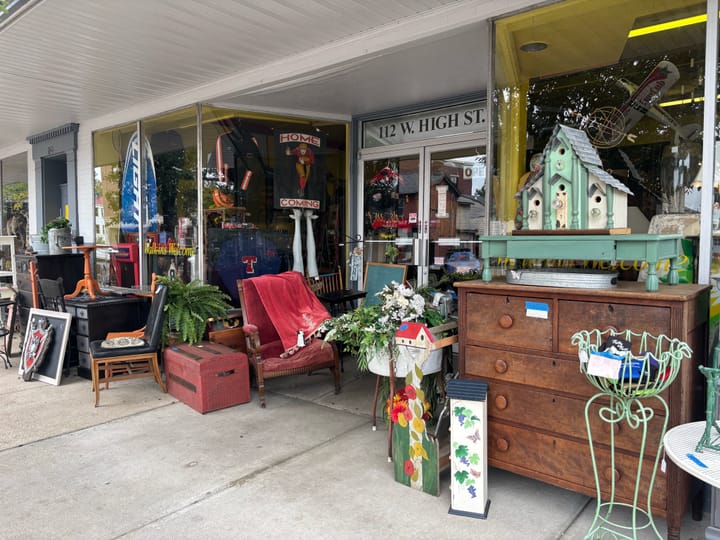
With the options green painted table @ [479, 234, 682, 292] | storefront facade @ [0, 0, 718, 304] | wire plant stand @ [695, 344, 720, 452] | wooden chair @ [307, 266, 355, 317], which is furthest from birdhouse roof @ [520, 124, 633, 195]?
wooden chair @ [307, 266, 355, 317]

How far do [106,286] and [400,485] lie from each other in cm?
575

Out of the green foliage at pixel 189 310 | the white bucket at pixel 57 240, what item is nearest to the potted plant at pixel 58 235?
the white bucket at pixel 57 240

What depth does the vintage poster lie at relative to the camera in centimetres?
623

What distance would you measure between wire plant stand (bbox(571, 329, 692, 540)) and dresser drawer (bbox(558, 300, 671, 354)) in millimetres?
39

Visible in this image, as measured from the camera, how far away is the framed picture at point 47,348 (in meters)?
4.77

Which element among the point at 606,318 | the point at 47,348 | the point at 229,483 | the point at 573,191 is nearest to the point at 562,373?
the point at 606,318

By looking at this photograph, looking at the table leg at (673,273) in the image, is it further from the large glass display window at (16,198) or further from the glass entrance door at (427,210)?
the large glass display window at (16,198)

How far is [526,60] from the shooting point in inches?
144

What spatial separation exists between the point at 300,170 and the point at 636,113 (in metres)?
3.89

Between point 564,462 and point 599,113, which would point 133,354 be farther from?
point 599,113

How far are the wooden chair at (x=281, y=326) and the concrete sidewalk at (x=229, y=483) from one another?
1.05ft

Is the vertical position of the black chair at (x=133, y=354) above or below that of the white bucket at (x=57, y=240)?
below

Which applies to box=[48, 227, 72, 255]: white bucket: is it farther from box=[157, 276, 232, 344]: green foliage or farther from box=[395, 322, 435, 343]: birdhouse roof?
box=[395, 322, 435, 343]: birdhouse roof

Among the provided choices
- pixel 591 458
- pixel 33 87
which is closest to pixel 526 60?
pixel 591 458
